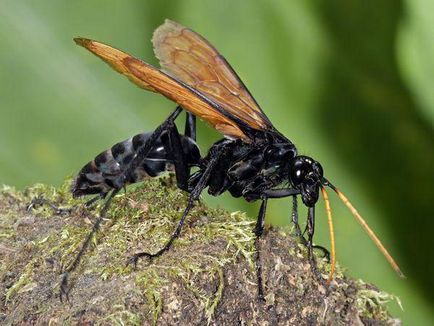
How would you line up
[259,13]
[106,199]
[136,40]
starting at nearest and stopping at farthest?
[106,199], [259,13], [136,40]

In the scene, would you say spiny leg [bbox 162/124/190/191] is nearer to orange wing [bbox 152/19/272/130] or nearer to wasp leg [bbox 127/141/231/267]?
wasp leg [bbox 127/141/231/267]

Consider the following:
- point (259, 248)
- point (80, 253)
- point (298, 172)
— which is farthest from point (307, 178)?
point (80, 253)

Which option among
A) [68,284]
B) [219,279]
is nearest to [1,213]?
[68,284]

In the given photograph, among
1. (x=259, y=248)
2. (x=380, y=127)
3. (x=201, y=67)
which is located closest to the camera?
(x=259, y=248)

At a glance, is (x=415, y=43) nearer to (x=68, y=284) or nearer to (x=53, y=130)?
(x=68, y=284)

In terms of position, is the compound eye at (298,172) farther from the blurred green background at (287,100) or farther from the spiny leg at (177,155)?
the blurred green background at (287,100)

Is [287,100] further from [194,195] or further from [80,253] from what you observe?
[80,253]
